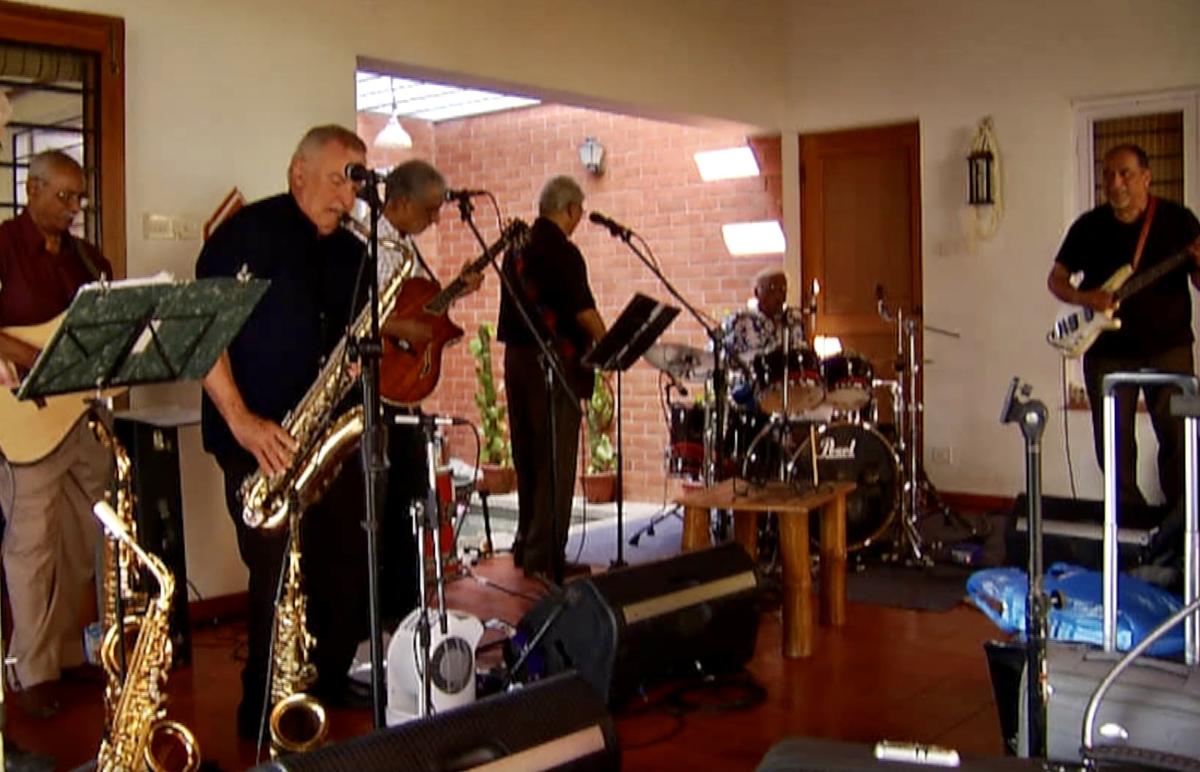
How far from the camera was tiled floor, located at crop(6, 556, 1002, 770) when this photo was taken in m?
3.75

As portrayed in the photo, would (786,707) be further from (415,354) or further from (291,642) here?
(415,354)

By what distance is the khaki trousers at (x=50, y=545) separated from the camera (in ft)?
14.2

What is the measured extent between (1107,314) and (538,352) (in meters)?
2.72

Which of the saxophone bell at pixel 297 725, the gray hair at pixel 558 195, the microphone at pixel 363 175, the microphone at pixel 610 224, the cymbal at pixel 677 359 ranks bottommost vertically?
the saxophone bell at pixel 297 725

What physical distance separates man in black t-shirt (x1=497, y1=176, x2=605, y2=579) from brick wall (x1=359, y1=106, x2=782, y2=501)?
131 inches

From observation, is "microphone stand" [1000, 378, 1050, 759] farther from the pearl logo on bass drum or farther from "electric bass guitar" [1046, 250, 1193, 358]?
"electric bass guitar" [1046, 250, 1193, 358]

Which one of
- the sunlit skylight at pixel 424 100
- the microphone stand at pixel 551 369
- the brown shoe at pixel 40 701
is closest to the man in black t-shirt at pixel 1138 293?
the microphone stand at pixel 551 369

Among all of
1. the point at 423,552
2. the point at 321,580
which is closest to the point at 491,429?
the point at 321,580

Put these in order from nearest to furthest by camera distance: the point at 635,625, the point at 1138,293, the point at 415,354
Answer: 1. the point at 635,625
2. the point at 415,354
3. the point at 1138,293

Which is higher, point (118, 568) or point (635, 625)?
point (118, 568)

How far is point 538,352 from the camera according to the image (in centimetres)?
589

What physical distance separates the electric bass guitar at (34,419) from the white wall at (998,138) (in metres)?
5.68

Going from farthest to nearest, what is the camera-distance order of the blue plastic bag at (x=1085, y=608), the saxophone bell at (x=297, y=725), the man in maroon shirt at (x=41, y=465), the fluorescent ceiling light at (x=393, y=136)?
the fluorescent ceiling light at (x=393, y=136), the man in maroon shirt at (x=41, y=465), the blue plastic bag at (x=1085, y=608), the saxophone bell at (x=297, y=725)

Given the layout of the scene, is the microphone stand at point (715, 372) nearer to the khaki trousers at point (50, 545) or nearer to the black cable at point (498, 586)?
the black cable at point (498, 586)
